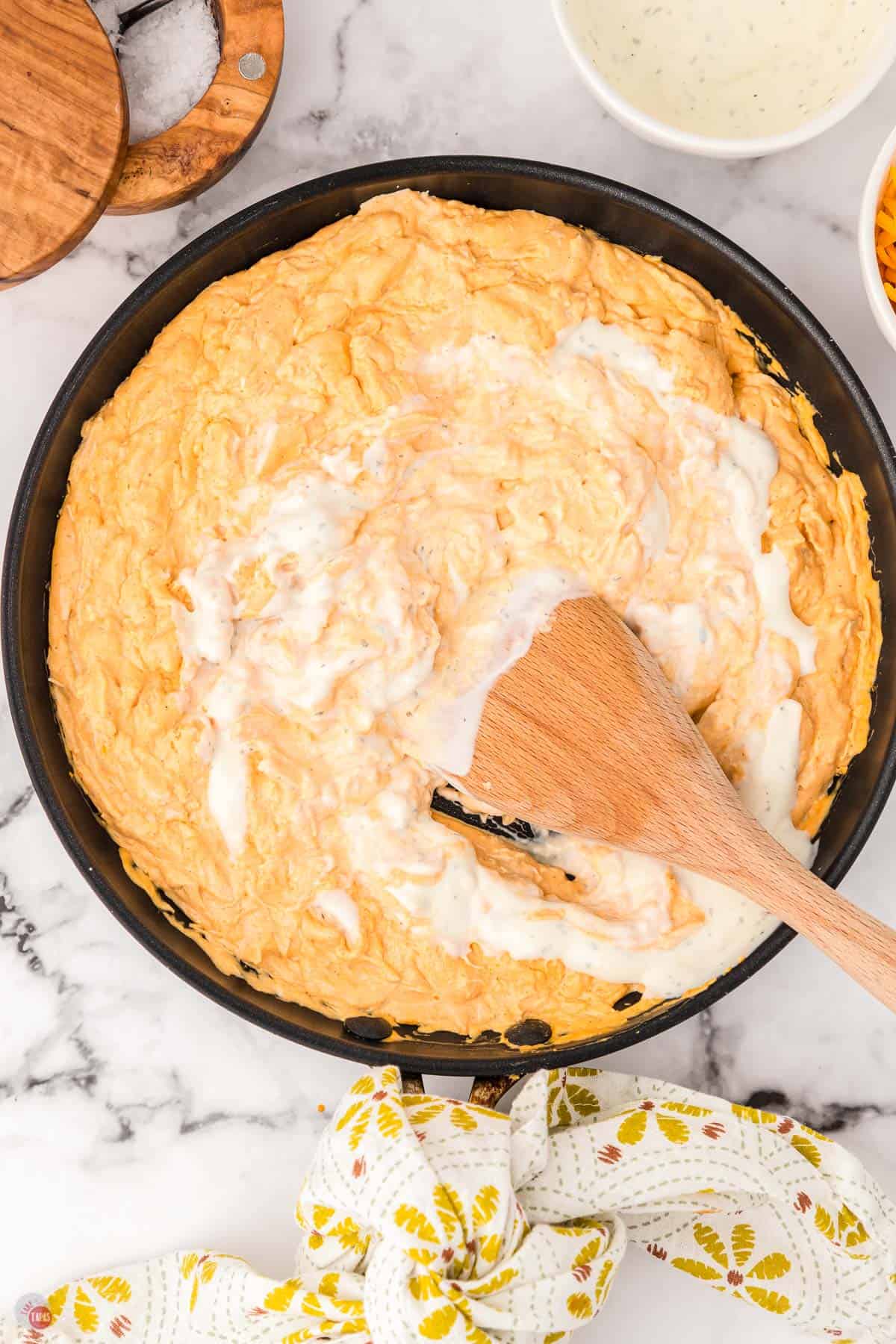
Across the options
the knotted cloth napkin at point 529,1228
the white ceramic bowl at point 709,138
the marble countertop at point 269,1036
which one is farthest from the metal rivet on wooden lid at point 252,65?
the knotted cloth napkin at point 529,1228

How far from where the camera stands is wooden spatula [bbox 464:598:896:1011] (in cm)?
156

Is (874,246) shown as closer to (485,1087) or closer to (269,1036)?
(485,1087)


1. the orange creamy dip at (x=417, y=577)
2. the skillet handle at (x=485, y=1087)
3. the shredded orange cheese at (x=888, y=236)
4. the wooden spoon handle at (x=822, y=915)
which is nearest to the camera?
the wooden spoon handle at (x=822, y=915)

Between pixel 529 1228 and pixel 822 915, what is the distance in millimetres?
705

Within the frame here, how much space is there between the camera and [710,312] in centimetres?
171

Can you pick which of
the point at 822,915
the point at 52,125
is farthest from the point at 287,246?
the point at 822,915

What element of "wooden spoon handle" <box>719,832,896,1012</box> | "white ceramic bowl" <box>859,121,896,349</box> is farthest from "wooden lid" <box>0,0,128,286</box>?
"wooden spoon handle" <box>719,832,896,1012</box>

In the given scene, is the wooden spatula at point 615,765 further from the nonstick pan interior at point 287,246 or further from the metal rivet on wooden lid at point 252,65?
the metal rivet on wooden lid at point 252,65

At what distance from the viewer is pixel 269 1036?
78.6 inches

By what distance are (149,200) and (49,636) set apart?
0.63 m

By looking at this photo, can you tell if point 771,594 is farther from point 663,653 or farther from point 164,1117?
point 164,1117

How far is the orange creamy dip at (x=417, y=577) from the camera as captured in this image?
5.32 ft

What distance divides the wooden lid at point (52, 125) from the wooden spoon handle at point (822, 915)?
1.24 metres

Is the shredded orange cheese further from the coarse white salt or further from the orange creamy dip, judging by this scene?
the coarse white salt
